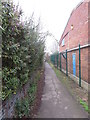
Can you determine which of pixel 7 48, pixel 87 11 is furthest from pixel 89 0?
pixel 7 48

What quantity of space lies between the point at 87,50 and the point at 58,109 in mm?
3726

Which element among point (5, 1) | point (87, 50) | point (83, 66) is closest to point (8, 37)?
point (5, 1)

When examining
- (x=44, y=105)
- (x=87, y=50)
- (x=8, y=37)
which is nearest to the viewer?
(x=8, y=37)

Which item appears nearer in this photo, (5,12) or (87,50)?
(5,12)

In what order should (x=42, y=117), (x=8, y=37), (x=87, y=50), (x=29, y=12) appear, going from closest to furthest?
(x=8, y=37)
(x=42, y=117)
(x=29, y=12)
(x=87, y=50)

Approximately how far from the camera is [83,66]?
227 inches

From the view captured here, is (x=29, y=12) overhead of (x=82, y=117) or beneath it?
overhead

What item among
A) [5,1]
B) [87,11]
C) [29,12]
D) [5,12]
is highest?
[87,11]

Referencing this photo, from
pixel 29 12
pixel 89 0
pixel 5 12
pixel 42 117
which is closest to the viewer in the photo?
pixel 5 12

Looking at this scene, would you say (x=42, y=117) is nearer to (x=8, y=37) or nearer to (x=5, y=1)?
(x=8, y=37)

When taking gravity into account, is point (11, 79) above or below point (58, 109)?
above

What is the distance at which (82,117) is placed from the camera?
269 centimetres

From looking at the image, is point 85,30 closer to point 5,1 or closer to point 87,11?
point 87,11

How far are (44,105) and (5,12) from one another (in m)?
3.22
